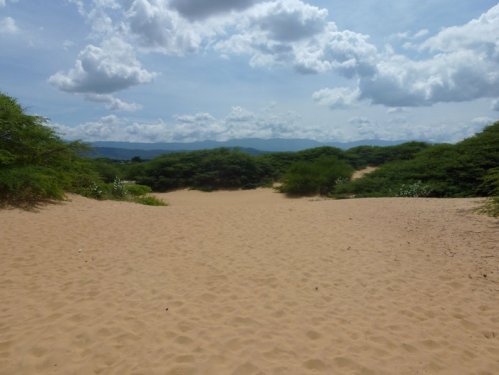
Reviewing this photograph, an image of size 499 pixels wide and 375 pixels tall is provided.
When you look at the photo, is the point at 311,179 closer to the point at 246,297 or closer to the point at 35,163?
the point at 35,163

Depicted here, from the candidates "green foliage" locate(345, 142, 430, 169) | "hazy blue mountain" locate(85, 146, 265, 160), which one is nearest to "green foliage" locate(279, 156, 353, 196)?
"green foliage" locate(345, 142, 430, 169)

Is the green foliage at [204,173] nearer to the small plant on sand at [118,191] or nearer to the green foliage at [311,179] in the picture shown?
the green foliage at [311,179]

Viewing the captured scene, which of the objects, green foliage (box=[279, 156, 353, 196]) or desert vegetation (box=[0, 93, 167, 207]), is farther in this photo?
green foliage (box=[279, 156, 353, 196])

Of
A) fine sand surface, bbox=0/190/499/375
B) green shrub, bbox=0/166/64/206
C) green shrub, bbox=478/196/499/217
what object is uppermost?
green shrub, bbox=0/166/64/206

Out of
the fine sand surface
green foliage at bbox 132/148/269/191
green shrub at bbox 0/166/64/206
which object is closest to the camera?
the fine sand surface

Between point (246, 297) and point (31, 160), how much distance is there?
9.82 metres

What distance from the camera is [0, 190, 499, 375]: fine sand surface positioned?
344 cm

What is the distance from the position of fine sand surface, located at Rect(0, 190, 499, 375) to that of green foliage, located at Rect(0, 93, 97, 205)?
1.12 m

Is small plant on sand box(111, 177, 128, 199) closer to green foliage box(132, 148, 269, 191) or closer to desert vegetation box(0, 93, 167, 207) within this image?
desert vegetation box(0, 93, 167, 207)

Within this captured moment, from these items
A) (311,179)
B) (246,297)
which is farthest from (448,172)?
(246,297)

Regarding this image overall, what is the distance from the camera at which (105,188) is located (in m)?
14.3

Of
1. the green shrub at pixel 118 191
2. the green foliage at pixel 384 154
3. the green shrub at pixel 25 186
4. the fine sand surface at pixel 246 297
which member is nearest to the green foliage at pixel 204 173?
the green foliage at pixel 384 154

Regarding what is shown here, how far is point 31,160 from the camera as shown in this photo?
1148cm

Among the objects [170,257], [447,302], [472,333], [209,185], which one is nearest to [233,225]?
[170,257]
